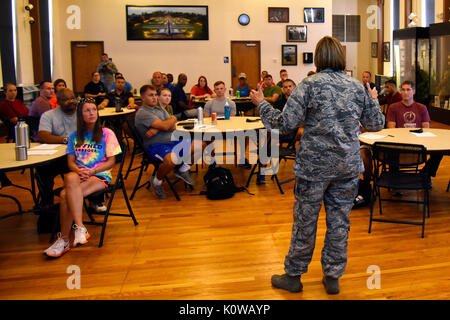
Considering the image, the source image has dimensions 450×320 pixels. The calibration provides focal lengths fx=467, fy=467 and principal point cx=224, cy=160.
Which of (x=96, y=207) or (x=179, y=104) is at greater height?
(x=179, y=104)

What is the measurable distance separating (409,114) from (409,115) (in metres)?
0.01

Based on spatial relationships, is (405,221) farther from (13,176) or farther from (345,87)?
(13,176)

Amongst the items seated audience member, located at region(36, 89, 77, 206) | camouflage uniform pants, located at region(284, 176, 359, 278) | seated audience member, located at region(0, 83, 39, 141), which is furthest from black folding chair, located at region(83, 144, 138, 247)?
seated audience member, located at region(0, 83, 39, 141)

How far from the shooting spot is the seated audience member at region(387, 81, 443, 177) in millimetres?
5223

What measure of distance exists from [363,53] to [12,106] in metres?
15.0

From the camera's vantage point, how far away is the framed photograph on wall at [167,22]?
1317cm

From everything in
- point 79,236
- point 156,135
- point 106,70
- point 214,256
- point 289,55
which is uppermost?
point 289,55

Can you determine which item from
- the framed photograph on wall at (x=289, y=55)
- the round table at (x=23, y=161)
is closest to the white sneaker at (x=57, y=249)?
the round table at (x=23, y=161)

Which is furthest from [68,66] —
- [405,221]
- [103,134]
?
[405,221]

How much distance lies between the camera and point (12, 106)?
291 inches

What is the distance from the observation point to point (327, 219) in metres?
2.81

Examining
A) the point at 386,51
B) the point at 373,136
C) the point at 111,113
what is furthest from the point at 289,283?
the point at 386,51

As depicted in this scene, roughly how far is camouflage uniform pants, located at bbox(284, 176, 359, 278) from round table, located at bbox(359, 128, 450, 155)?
1613 mm

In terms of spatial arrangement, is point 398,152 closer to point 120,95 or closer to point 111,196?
point 111,196
